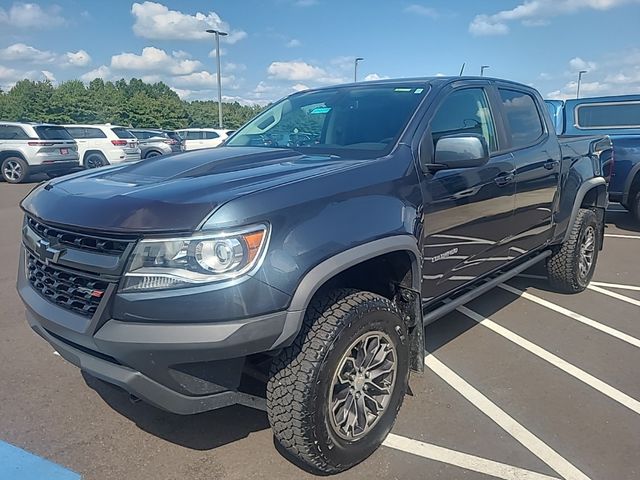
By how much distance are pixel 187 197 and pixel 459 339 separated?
2785mm

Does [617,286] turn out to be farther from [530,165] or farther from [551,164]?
[530,165]

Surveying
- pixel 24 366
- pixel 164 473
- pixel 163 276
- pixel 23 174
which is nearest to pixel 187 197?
pixel 163 276

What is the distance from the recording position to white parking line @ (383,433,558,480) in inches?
102

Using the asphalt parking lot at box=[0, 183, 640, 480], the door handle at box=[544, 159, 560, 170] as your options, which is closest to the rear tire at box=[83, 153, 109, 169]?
the asphalt parking lot at box=[0, 183, 640, 480]

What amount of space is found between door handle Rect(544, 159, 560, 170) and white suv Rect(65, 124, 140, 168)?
1602 centimetres

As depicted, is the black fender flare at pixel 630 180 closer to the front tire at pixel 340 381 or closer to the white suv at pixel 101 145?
the front tire at pixel 340 381

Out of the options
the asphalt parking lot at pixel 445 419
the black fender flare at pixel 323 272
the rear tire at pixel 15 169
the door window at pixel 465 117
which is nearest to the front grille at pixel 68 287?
the black fender flare at pixel 323 272

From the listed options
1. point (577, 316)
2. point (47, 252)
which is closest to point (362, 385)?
point (47, 252)

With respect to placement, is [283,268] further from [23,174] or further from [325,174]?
[23,174]

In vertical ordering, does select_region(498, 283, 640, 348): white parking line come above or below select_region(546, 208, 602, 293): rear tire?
below

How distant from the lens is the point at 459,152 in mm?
2914

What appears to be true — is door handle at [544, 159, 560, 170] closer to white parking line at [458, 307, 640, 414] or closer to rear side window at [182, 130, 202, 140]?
white parking line at [458, 307, 640, 414]

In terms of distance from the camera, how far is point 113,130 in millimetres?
19062

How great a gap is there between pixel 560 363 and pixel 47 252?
3359 mm
